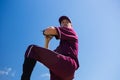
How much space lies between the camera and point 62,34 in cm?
577

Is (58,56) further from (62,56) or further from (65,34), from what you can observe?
(65,34)

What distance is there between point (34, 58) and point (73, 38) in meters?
1.07

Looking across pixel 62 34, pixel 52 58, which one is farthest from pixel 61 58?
pixel 62 34

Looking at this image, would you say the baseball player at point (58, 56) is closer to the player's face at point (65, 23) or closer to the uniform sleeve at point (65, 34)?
the uniform sleeve at point (65, 34)

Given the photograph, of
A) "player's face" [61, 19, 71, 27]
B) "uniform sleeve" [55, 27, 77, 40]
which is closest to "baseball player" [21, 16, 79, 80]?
"uniform sleeve" [55, 27, 77, 40]

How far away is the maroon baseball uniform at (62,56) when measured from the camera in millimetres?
5426

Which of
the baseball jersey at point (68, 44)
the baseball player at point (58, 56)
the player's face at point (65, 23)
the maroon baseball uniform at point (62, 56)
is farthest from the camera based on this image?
the player's face at point (65, 23)

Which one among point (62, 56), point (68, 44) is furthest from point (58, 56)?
point (68, 44)

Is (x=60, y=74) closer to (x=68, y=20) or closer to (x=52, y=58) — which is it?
(x=52, y=58)

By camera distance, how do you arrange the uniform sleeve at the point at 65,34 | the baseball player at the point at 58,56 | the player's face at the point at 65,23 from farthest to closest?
1. the player's face at the point at 65,23
2. the uniform sleeve at the point at 65,34
3. the baseball player at the point at 58,56

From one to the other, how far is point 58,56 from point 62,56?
0.33 ft

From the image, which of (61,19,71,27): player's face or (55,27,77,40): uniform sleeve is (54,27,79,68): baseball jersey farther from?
(61,19,71,27): player's face

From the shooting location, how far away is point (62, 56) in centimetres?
555

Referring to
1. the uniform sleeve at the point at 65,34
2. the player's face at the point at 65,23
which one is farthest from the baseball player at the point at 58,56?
the player's face at the point at 65,23
